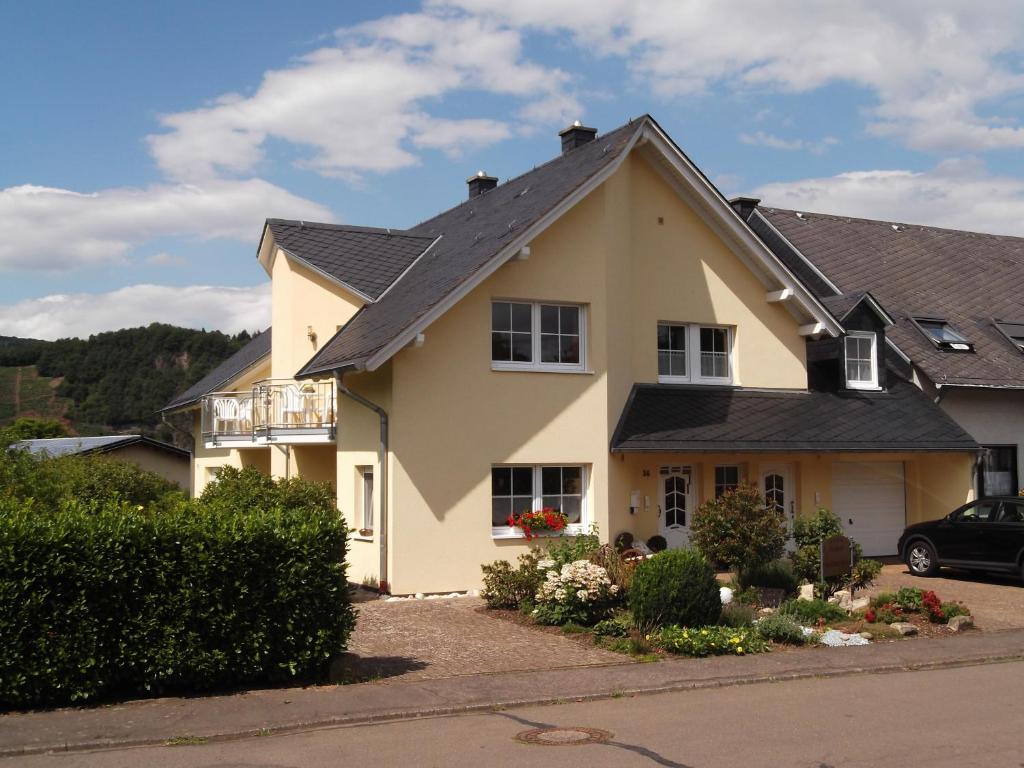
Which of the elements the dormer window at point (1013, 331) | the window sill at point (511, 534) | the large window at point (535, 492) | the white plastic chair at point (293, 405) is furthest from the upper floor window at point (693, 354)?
the dormer window at point (1013, 331)

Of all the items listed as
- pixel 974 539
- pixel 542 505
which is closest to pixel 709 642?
pixel 542 505

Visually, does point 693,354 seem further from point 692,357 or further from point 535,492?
point 535,492

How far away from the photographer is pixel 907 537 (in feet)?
65.8

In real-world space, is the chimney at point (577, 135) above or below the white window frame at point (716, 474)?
above

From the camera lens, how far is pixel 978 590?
58.9 ft

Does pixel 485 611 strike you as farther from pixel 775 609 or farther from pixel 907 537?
pixel 907 537

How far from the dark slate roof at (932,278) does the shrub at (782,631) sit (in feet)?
34.6

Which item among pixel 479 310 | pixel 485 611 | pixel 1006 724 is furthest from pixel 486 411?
pixel 1006 724

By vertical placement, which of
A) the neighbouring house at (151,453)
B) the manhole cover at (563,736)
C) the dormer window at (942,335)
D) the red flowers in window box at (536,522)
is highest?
the dormer window at (942,335)

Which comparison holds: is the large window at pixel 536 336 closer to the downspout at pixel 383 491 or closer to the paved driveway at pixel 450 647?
the downspout at pixel 383 491

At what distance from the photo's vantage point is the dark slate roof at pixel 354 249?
804 inches

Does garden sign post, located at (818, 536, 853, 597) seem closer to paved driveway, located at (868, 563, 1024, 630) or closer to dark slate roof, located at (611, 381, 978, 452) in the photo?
paved driveway, located at (868, 563, 1024, 630)

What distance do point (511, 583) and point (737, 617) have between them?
3.26 m

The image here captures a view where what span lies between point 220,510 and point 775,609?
777 cm
